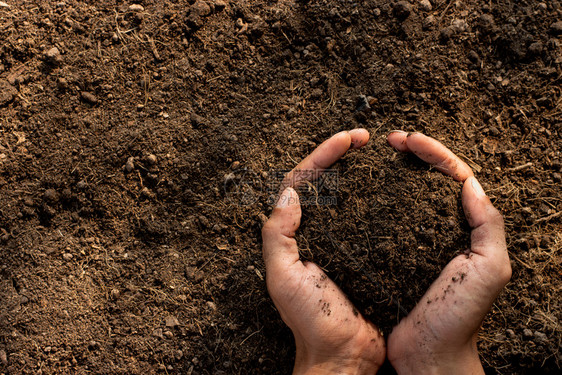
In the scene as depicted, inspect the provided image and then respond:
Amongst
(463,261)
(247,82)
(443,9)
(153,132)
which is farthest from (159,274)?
(443,9)

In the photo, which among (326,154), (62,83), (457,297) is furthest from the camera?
(62,83)

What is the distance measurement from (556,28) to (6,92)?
2921 millimetres

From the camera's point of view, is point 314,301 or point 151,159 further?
point 151,159

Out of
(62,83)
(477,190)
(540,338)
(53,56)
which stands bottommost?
(540,338)

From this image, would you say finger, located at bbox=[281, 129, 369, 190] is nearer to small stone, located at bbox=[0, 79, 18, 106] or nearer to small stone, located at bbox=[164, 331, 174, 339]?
small stone, located at bbox=[164, 331, 174, 339]

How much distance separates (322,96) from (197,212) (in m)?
→ 0.91

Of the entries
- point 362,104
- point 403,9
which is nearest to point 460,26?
point 403,9

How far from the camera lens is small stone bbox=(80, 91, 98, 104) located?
230 cm

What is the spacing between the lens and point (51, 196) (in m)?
2.23

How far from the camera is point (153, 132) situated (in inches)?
89.4

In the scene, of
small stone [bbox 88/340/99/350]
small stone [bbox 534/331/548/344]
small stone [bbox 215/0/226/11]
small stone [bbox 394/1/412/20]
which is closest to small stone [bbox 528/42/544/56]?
small stone [bbox 394/1/412/20]

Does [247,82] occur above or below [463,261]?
above

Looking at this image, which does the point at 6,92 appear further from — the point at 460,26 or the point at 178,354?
the point at 460,26

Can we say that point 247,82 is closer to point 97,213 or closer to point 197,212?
point 197,212
